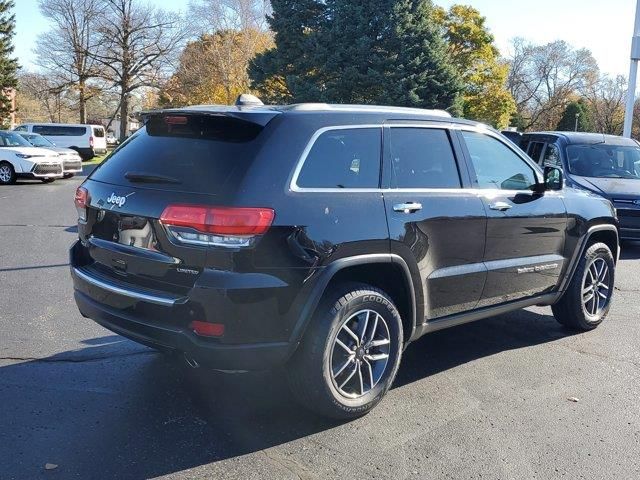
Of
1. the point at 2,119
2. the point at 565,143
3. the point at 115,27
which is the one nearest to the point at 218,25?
the point at 115,27

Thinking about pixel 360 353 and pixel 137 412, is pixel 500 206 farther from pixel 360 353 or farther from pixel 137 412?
pixel 137 412

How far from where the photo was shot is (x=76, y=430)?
3566 millimetres

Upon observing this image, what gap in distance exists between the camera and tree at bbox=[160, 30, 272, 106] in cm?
4191

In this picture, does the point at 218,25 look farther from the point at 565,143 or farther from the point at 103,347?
the point at 103,347

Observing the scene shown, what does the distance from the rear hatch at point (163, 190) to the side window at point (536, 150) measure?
887cm

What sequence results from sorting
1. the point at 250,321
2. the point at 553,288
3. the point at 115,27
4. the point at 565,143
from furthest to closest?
the point at 115,27 < the point at 565,143 < the point at 553,288 < the point at 250,321

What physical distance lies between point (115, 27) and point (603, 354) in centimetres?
4866

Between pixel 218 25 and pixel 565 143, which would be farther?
pixel 218 25

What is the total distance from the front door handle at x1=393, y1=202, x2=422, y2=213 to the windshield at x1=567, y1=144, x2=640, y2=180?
7.28 metres

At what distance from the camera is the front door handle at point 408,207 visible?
3.91 meters

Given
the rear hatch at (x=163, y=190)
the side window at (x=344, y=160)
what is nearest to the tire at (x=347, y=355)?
the side window at (x=344, y=160)

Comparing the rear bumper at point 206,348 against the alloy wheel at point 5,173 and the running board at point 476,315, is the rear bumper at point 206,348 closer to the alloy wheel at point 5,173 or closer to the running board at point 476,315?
the running board at point 476,315

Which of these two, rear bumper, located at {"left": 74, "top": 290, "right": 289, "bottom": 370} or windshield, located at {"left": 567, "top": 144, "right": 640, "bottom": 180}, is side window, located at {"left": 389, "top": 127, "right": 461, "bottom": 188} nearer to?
rear bumper, located at {"left": 74, "top": 290, "right": 289, "bottom": 370}

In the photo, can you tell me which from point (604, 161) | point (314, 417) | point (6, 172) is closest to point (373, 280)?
point (314, 417)
